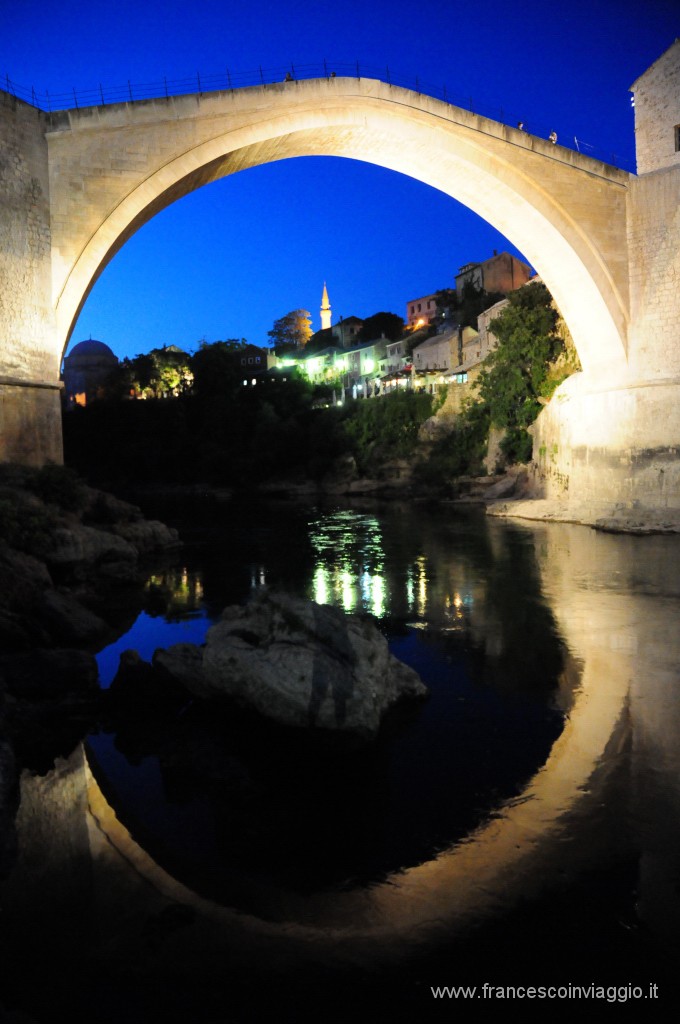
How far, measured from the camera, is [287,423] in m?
37.5

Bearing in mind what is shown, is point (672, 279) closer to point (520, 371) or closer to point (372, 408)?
point (520, 371)

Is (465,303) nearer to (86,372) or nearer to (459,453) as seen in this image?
(459,453)

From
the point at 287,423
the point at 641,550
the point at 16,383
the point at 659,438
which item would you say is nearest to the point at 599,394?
the point at 659,438

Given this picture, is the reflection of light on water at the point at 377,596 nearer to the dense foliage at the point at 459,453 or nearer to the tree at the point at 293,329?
the dense foliage at the point at 459,453

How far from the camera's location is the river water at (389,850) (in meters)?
2.35

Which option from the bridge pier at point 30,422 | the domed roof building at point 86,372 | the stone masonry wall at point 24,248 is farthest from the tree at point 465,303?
the bridge pier at point 30,422

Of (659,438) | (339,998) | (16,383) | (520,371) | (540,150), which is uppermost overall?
(540,150)

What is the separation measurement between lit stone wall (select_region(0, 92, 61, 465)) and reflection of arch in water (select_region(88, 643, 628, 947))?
9.68m

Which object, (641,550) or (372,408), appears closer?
(641,550)

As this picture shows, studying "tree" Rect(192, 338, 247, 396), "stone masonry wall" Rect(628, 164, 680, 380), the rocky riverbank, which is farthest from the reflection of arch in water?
"tree" Rect(192, 338, 247, 396)

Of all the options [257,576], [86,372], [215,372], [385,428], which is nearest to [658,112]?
[257,576]

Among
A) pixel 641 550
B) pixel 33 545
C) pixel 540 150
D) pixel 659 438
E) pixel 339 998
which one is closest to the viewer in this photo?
pixel 339 998

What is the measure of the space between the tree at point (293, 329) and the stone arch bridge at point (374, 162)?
1959 inches

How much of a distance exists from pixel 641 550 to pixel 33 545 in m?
9.49
